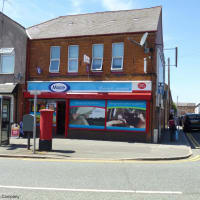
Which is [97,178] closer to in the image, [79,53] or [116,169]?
[116,169]

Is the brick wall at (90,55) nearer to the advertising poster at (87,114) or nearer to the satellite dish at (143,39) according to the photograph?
the satellite dish at (143,39)

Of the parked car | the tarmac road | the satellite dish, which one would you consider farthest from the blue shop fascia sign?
the parked car

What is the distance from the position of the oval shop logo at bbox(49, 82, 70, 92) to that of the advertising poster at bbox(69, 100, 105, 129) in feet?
3.10

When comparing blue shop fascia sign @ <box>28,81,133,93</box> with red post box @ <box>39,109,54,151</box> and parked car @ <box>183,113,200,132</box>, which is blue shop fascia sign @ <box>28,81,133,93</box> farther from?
parked car @ <box>183,113,200,132</box>

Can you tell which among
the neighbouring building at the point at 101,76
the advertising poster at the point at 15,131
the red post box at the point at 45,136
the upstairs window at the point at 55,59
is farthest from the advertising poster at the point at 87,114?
the red post box at the point at 45,136

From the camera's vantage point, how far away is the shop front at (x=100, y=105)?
15.1m

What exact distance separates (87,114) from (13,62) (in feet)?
21.2

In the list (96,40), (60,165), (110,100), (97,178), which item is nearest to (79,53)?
(96,40)

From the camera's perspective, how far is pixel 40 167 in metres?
7.93

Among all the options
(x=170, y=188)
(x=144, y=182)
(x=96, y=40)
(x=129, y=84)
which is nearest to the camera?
(x=170, y=188)

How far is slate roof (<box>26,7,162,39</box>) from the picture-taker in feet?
53.7

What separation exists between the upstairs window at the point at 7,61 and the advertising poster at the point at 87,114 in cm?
512

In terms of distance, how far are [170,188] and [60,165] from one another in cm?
381

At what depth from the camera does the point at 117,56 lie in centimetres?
1614
